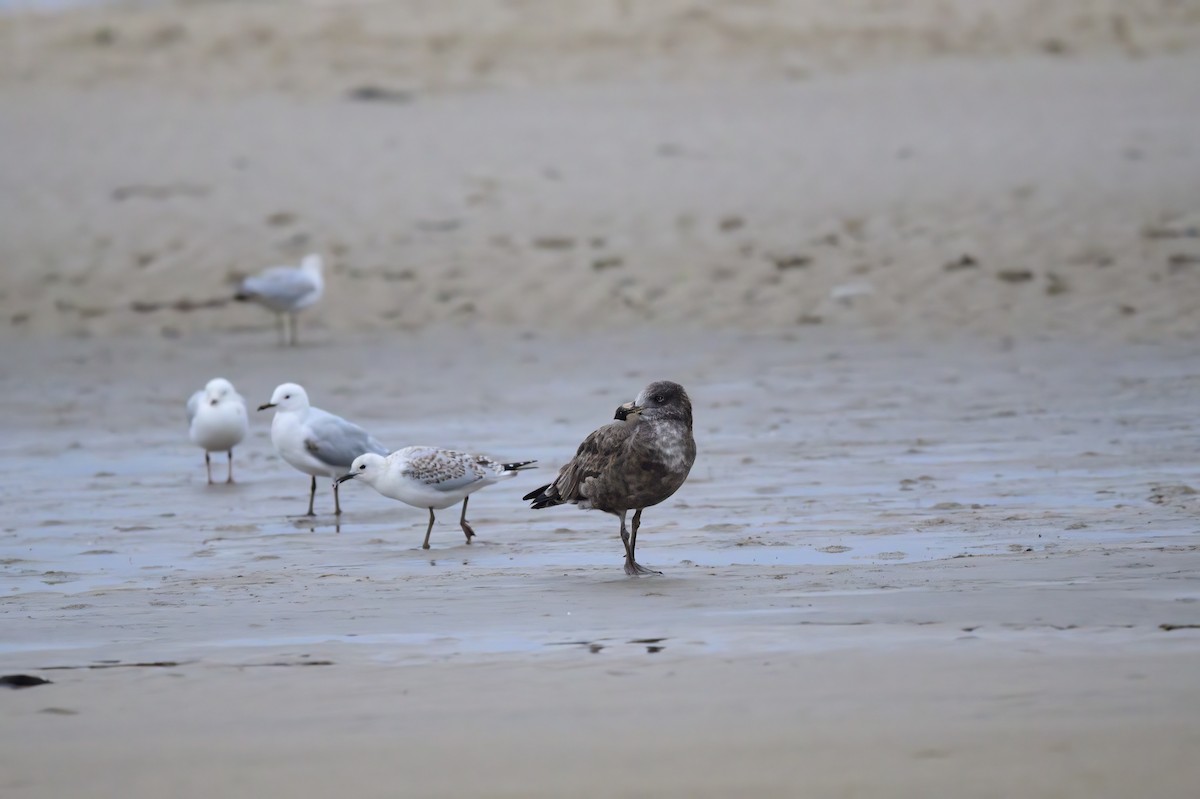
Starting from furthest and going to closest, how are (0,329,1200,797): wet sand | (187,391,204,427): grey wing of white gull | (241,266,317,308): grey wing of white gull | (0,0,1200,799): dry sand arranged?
(241,266,317,308): grey wing of white gull < (187,391,204,427): grey wing of white gull < (0,0,1200,799): dry sand < (0,329,1200,797): wet sand

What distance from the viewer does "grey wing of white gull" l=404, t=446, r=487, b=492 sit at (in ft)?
24.5

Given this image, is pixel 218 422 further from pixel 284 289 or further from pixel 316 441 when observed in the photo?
pixel 284 289

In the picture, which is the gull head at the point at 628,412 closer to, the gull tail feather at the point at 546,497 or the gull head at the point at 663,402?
the gull head at the point at 663,402

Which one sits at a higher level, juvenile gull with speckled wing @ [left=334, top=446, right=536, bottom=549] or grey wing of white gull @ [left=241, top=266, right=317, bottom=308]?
grey wing of white gull @ [left=241, top=266, right=317, bottom=308]

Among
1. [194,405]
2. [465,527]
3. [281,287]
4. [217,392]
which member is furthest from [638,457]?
[281,287]

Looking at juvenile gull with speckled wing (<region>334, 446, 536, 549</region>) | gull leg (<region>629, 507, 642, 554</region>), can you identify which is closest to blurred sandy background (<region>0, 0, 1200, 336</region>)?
juvenile gull with speckled wing (<region>334, 446, 536, 549</region>)

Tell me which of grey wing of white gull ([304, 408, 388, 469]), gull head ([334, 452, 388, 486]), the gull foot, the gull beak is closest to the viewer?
the gull foot

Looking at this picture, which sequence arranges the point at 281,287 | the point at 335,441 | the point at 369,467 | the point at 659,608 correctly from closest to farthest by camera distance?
the point at 659,608, the point at 369,467, the point at 335,441, the point at 281,287

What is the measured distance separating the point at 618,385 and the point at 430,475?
3730 mm

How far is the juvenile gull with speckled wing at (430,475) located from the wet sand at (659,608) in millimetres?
183

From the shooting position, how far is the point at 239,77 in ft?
62.8

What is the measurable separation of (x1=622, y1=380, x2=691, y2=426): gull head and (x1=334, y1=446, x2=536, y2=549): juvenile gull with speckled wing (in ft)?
3.58

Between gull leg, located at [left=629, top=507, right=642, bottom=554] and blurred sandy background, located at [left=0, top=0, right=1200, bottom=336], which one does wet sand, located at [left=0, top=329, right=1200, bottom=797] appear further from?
blurred sandy background, located at [left=0, top=0, right=1200, bottom=336]

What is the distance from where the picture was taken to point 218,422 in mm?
9195
